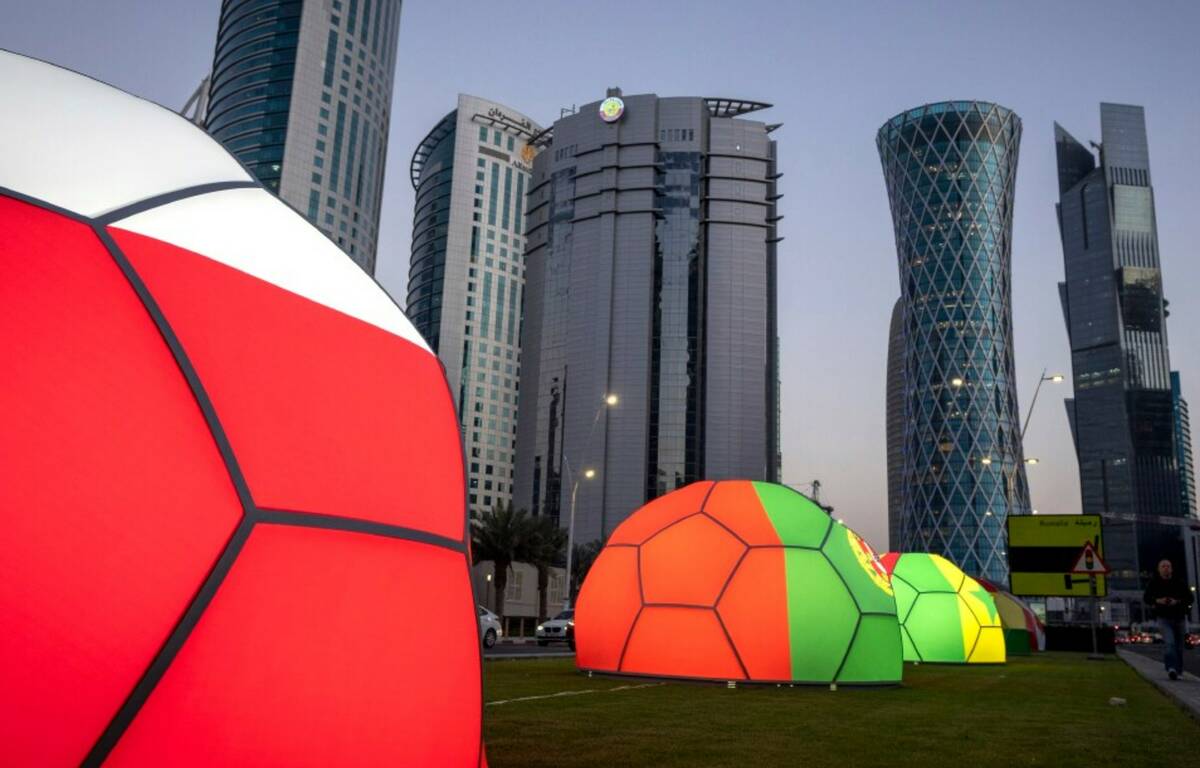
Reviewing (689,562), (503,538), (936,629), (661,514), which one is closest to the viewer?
(689,562)

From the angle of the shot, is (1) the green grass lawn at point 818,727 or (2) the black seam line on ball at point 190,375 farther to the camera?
(1) the green grass lawn at point 818,727

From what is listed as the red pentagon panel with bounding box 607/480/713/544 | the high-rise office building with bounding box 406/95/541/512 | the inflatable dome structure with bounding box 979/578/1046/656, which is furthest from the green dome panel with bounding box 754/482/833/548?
the high-rise office building with bounding box 406/95/541/512

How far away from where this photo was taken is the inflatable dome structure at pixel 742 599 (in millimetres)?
9859

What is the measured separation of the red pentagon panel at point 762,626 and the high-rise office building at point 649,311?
310 ft

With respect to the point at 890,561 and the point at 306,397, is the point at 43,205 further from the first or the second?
the point at 890,561

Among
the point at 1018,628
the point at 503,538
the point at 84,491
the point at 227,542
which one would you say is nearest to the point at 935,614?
the point at 1018,628

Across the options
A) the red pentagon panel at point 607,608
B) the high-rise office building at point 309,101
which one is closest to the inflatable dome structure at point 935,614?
the red pentagon panel at point 607,608

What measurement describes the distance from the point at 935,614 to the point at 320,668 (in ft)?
61.9

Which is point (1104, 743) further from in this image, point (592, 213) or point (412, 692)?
point (592, 213)

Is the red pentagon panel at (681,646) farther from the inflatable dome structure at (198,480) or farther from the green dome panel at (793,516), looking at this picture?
the inflatable dome structure at (198,480)

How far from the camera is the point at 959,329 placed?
325ft

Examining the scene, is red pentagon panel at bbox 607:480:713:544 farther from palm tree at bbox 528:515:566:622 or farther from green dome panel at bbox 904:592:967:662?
palm tree at bbox 528:515:566:622

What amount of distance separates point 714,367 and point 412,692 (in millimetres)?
108691

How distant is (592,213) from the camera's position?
11588cm
